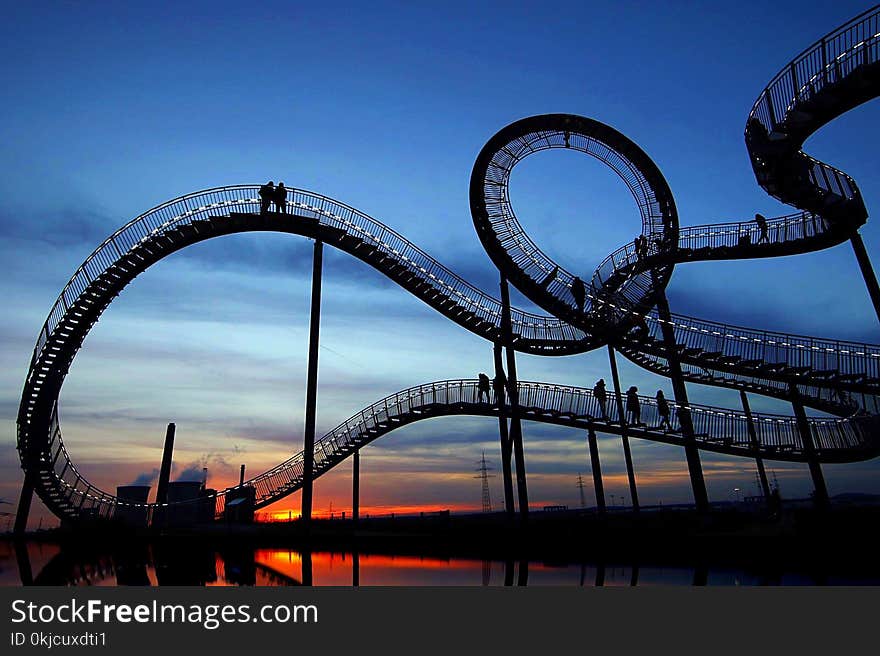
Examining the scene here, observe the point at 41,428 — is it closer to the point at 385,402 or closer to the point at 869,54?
the point at 385,402

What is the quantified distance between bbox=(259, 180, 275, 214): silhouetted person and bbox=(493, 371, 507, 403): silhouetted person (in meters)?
10.0

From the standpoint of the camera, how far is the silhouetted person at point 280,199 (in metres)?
20.6

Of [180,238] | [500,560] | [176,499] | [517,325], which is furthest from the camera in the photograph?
[176,499]

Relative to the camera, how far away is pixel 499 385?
69.8ft

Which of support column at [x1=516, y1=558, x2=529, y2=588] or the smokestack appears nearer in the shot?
support column at [x1=516, y1=558, x2=529, y2=588]

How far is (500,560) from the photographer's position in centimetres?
1555

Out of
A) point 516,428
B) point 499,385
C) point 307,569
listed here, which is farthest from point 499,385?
point 307,569

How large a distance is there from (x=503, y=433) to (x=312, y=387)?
680cm

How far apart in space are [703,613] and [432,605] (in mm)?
3301

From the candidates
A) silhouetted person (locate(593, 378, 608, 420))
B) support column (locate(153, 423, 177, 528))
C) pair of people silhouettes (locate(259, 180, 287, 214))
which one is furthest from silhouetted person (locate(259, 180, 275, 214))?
silhouetted person (locate(593, 378, 608, 420))

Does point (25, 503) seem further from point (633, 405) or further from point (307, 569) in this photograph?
point (633, 405)

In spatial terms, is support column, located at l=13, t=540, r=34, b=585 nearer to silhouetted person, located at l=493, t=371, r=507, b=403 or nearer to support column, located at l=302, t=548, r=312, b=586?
support column, located at l=302, t=548, r=312, b=586

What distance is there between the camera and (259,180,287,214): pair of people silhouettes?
20.5 m

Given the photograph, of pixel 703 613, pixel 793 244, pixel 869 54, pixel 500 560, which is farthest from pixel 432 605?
pixel 793 244
